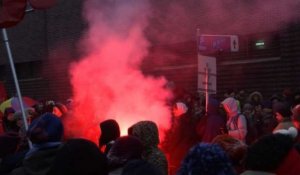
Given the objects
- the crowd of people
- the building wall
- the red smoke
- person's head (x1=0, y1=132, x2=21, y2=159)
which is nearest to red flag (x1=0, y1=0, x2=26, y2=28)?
the crowd of people

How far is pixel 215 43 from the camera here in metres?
8.86

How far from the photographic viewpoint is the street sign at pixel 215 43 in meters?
8.83

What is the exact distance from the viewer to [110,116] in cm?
756

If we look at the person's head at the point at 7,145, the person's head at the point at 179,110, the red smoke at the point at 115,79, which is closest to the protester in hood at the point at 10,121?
the red smoke at the point at 115,79

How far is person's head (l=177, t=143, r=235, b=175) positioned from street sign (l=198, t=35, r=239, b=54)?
5.95 meters

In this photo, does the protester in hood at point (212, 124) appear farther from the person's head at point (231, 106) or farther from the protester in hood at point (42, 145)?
the protester in hood at point (42, 145)

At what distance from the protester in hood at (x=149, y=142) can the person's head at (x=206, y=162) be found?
1733 millimetres

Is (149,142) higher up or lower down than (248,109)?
higher up

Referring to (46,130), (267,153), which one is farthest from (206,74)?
(267,153)

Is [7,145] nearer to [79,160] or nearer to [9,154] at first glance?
[9,154]

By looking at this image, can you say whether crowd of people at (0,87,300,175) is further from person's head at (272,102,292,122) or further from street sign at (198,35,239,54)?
street sign at (198,35,239,54)

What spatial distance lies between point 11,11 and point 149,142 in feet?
6.35

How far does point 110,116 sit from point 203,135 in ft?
4.50

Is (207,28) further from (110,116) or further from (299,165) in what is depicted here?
(299,165)
